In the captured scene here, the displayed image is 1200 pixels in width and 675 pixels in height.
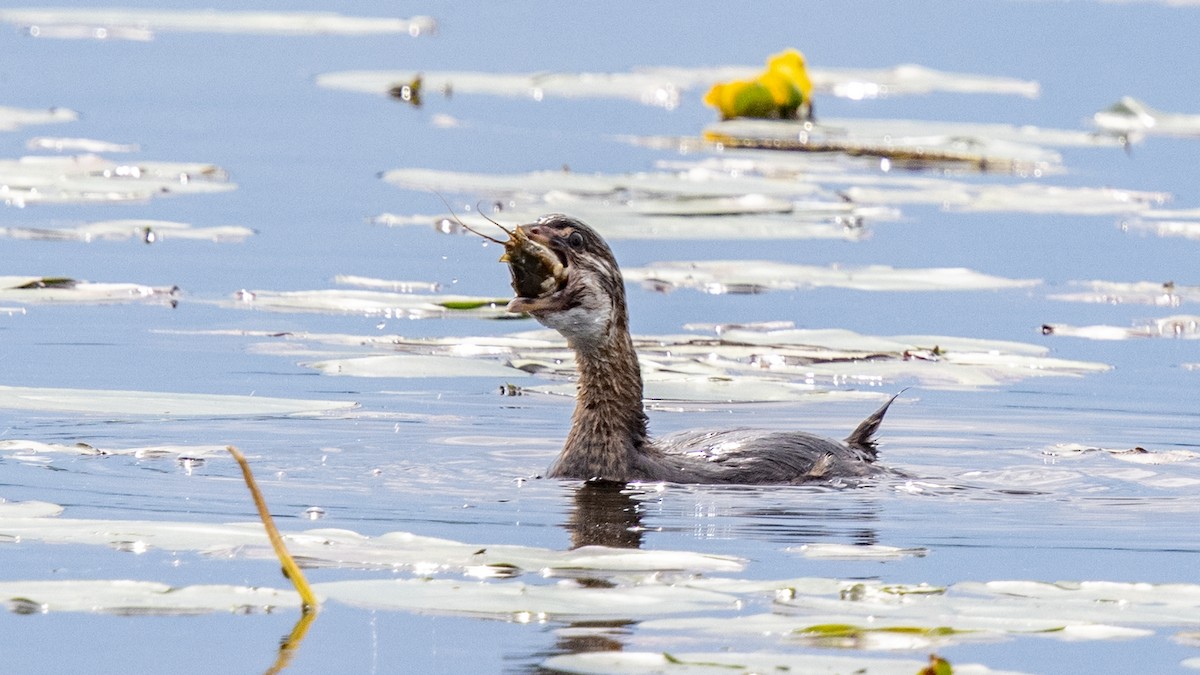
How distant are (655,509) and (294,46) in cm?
2520

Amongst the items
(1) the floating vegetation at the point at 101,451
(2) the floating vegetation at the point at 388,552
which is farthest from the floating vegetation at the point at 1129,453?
(1) the floating vegetation at the point at 101,451

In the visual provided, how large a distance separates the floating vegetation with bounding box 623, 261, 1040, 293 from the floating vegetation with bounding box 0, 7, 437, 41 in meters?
17.7

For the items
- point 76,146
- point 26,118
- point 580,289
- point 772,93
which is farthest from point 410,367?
point 772,93

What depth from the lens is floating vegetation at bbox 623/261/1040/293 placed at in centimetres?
1206

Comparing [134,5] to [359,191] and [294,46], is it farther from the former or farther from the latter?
[359,191]

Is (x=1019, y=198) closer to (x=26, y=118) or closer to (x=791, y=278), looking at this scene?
(x=791, y=278)

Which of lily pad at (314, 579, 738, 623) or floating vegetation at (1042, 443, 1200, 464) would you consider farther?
floating vegetation at (1042, 443, 1200, 464)

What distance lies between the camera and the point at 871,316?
503 inches

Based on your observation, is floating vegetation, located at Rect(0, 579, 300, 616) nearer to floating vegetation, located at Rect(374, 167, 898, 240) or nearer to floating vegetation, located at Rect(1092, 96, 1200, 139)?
floating vegetation, located at Rect(374, 167, 898, 240)

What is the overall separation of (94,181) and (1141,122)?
36.4 feet

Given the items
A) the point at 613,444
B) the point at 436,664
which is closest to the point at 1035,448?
the point at 613,444

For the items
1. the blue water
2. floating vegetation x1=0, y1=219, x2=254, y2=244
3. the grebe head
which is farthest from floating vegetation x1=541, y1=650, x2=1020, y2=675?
floating vegetation x1=0, y1=219, x2=254, y2=244

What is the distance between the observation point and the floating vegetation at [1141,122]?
2080cm

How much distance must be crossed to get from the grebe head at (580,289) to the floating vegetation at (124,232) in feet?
15.9
